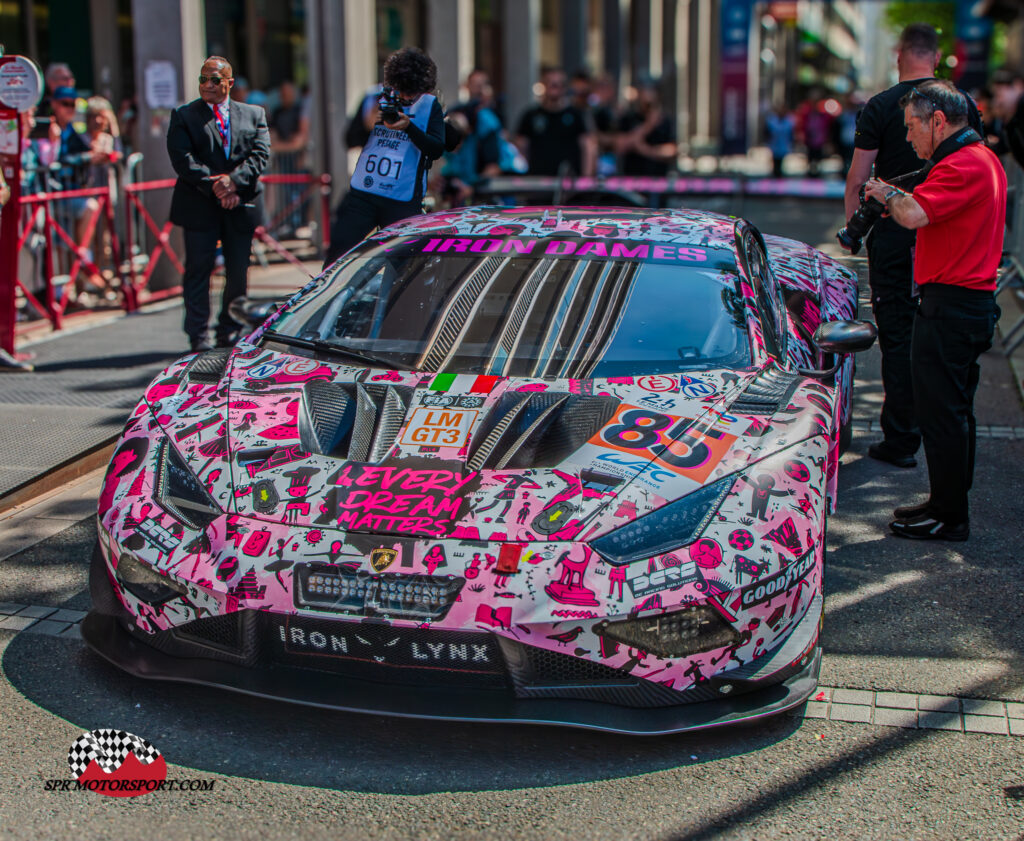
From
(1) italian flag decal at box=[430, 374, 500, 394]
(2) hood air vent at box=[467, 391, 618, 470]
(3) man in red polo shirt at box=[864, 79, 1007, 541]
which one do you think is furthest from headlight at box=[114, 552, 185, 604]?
(3) man in red polo shirt at box=[864, 79, 1007, 541]

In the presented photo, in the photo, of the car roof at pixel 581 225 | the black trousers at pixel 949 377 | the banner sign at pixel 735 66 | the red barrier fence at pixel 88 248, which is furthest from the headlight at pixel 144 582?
the banner sign at pixel 735 66

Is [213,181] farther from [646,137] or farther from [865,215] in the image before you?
[646,137]

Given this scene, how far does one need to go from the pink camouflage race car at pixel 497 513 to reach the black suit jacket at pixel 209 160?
3722 millimetres

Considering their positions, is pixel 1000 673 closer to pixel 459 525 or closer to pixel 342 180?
pixel 459 525

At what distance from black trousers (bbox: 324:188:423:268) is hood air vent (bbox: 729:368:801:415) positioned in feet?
12.2

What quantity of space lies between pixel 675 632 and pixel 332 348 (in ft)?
5.93

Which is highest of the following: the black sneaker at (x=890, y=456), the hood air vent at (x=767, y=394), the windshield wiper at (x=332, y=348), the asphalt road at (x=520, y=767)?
the windshield wiper at (x=332, y=348)

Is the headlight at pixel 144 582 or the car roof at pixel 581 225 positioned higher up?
the car roof at pixel 581 225

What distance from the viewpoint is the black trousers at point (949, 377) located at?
5020mm

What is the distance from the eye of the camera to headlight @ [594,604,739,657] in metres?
3.28

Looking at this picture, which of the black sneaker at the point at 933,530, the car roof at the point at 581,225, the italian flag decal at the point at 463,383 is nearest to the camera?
the italian flag decal at the point at 463,383

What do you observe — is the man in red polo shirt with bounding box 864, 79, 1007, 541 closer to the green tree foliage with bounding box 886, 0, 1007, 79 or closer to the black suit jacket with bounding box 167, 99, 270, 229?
the black suit jacket with bounding box 167, 99, 270, 229

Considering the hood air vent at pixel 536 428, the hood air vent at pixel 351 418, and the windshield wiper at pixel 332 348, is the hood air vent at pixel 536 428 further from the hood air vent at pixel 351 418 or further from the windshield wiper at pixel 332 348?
the windshield wiper at pixel 332 348

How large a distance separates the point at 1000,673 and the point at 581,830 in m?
1.69
